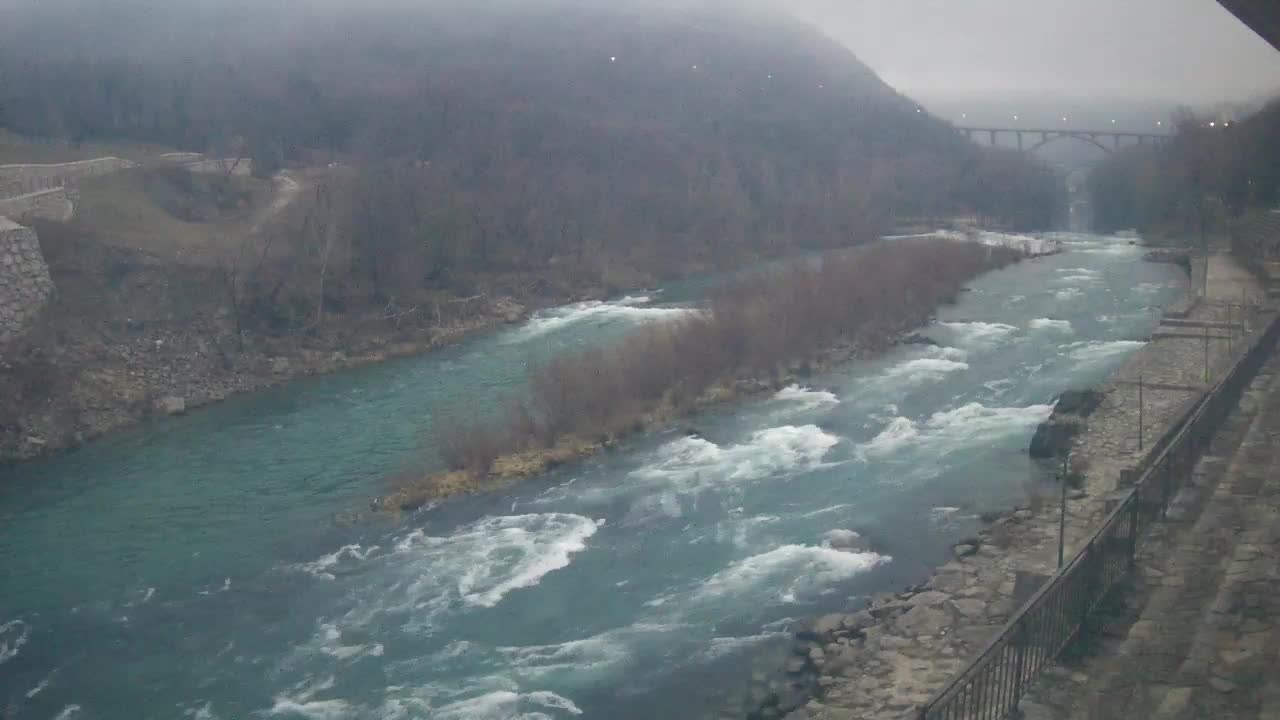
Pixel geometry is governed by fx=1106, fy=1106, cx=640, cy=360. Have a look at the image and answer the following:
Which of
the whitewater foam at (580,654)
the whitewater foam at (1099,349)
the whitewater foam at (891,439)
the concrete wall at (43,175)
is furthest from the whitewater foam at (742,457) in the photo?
the concrete wall at (43,175)

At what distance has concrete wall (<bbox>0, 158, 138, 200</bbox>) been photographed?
16.3 meters

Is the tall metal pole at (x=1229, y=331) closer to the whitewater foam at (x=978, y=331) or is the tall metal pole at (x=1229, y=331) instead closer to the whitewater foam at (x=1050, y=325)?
the whitewater foam at (x=1050, y=325)

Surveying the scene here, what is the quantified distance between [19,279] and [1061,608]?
13536 mm

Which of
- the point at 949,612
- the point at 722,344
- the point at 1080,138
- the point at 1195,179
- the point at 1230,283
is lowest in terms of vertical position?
the point at 949,612

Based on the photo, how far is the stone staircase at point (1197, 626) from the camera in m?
3.35

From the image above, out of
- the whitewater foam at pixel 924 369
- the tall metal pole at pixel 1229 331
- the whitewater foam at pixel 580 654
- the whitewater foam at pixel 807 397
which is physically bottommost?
the whitewater foam at pixel 580 654

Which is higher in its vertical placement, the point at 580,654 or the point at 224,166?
the point at 224,166

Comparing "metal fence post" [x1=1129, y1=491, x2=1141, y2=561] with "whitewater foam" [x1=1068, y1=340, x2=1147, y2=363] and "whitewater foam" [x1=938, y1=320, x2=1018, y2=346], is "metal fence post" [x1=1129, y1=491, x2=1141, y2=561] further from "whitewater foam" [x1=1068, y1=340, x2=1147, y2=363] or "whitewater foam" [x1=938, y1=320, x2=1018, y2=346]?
"whitewater foam" [x1=938, y1=320, x2=1018, y2=346]

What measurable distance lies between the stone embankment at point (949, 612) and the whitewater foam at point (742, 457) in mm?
2102

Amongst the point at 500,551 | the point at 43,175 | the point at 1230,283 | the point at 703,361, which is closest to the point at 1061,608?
the point at 500,551

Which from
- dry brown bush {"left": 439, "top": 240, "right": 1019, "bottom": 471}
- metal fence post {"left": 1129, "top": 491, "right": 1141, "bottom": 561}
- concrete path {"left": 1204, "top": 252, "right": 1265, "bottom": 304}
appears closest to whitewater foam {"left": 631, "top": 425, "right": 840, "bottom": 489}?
dry brown bush {"left": 439, "top": 240, "right": 1019, "bottom": 471}

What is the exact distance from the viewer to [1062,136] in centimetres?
3084

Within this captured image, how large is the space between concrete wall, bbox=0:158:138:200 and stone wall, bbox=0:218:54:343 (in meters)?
2.15

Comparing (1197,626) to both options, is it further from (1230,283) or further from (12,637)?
(1230,283)
